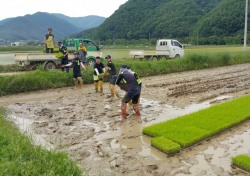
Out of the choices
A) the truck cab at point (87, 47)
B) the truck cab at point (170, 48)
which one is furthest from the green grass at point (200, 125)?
the truck cab at point (170, 48)

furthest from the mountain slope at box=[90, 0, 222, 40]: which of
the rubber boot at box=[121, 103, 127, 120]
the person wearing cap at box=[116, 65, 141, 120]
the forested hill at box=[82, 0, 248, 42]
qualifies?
the rubber boot at box=[121, 103, 127, 120]

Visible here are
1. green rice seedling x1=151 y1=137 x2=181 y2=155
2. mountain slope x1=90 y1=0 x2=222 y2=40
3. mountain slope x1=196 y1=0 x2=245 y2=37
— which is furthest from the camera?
mountain slope x1=90 y1=0 x2=222 y2=40

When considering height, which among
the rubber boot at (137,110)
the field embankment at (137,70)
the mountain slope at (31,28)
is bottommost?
the rubber boot at (137,110)

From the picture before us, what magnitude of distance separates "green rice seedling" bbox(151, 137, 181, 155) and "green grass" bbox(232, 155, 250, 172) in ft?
3.67

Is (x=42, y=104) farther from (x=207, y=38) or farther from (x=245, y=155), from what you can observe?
(x=207, y=38)

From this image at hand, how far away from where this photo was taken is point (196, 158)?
591 centimetres

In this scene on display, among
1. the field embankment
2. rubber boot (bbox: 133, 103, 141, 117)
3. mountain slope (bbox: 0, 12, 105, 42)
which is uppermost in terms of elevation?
mountain slope (bbox: 0, 12, 105, 42)

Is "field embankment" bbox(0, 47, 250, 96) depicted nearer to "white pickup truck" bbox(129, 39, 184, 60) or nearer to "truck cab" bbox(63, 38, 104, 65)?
"truck cab" bbox(63, 38, 104, 65)

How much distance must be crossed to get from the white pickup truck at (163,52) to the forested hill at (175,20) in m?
34.9

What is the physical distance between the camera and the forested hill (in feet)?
183

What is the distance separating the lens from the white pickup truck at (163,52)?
22.7 m

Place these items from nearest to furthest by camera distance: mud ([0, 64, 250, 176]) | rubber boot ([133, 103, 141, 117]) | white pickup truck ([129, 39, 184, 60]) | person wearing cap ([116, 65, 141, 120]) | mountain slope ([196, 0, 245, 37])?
mud ([0, 64, 250, 176])
person wearing cap ([116, 65, 141, 120])
rubber boot ([133, 103, 141, 117])
white pickup truck ([129, 39, 184, 60])
mountain slope ([196, 0, 245, 37])

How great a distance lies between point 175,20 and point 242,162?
61.3m

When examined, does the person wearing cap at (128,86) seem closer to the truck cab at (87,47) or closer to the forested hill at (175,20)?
the truck cab at (87,47)
